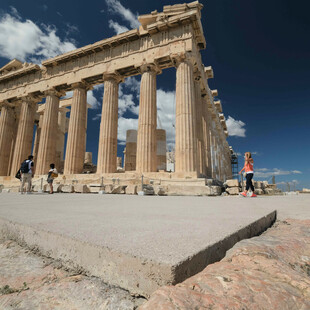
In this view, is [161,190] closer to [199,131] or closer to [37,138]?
[199,131]

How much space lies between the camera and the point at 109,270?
1.04 meters

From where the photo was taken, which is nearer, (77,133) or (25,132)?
(77,133)

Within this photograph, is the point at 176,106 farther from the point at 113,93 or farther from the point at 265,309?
the point at 265,309

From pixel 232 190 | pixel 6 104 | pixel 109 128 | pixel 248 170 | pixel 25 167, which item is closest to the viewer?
pixel 248 170

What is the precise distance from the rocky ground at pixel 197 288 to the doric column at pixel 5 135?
72.2 ft

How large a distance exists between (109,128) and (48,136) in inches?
233

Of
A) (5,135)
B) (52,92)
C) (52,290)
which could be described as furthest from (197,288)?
(5,135)

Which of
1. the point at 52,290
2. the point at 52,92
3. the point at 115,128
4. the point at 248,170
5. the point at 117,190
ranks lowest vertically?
the point at 52,290

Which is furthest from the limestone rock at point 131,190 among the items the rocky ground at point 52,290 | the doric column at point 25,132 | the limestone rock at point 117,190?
the doric column at point 25,132

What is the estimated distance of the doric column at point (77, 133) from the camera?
48.3 feet

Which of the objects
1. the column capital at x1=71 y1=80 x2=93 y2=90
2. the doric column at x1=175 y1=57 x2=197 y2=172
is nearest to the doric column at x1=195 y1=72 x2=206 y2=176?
the doric column at x1=175 y1=57 x2=197 y2=172

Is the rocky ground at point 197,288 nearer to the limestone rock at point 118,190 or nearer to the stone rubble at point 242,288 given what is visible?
the stone rubble at point 242,288

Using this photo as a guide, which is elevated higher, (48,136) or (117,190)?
(48,136)

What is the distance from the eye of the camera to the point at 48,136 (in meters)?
16.3
